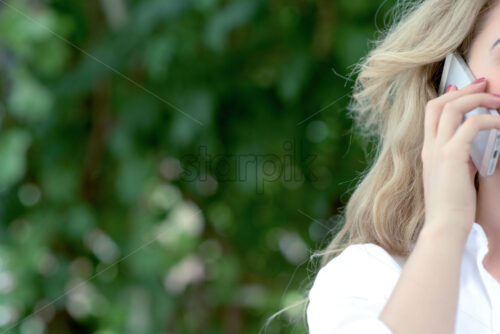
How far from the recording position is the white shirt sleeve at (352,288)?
31.4 inches

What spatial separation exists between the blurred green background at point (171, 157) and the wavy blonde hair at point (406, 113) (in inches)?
10.3

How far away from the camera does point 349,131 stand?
1.42 meters

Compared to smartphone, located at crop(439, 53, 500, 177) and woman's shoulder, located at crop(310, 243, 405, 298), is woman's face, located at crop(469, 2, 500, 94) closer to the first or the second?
smartphone, located at crop(439, 53, 500, 177)

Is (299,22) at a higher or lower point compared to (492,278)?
higher

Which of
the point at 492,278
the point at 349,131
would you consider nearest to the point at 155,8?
the point at 349,131

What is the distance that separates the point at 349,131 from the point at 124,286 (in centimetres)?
70

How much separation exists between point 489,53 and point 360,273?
351 millimetres

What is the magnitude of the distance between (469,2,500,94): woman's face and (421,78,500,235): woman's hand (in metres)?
0.02

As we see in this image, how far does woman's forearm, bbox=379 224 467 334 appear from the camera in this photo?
70cm

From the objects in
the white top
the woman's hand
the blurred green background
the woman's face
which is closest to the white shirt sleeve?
the white top

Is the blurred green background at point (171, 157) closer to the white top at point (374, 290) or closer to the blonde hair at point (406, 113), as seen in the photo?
the blonde hair at point (406, 113)

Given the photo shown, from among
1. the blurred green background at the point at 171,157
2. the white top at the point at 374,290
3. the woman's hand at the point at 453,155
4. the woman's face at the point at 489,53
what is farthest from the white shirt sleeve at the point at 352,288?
the blurred green background at the point at 171,157

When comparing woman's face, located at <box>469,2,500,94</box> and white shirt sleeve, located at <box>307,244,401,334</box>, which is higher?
woman's face, located at <box>469,2,500,94</box>

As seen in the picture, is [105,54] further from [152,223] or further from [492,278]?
[492,278]
